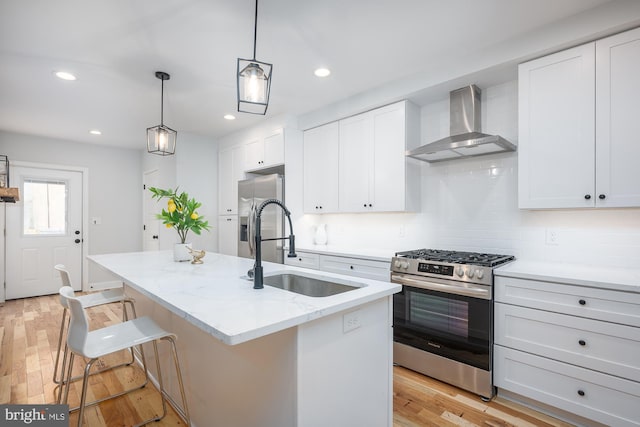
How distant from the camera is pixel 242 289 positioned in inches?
62.5

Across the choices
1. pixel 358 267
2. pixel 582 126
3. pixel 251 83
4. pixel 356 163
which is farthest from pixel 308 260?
pixel 582 126

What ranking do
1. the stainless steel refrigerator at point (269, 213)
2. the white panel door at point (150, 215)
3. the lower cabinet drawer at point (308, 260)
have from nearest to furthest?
the lower cabinet drawer at point (308, 260) < the stainless steel refrigerator at point (269, 213) < the white panel door at point (150, 215)

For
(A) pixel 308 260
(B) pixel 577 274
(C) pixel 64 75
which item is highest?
(C) pixel 64 75

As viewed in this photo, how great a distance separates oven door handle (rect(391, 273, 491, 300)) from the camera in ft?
7.20

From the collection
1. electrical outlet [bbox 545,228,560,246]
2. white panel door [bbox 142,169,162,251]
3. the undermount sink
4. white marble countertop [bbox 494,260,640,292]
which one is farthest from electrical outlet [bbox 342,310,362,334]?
white panel door [bbox 142,169,162,251]

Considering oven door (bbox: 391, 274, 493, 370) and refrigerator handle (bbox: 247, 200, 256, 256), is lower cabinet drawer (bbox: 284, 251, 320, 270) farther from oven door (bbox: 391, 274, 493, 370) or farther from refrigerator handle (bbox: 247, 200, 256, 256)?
oven door (bbox: 391, 274, 493, 370)

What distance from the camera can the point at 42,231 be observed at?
16.8ft

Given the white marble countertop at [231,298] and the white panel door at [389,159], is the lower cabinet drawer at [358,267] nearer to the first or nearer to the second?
the white panel door at [389,159]

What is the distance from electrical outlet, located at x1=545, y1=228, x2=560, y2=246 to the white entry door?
642 cm

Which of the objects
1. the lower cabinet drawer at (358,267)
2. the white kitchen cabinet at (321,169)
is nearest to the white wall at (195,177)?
the white kitchen cabinet at (321,169)

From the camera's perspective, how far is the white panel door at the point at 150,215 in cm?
546

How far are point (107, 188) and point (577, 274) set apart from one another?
652 cm

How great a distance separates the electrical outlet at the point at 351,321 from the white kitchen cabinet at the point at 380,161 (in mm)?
1829

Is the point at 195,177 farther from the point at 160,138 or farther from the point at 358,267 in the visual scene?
the point at 358,267
